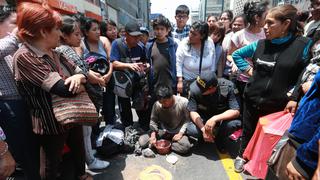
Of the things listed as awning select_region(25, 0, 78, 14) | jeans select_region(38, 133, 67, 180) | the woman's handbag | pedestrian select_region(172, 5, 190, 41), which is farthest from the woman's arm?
awning select_region(25, 0, 78, 14)

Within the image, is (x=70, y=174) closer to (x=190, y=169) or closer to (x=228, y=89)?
(x=190, y=169)

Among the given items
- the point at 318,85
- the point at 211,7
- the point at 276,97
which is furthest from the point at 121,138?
the point at 211,7

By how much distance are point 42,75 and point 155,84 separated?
7.54 feet

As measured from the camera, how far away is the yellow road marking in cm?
278

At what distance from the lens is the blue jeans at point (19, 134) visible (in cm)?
194

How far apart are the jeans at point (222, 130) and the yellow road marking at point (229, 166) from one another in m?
0.19

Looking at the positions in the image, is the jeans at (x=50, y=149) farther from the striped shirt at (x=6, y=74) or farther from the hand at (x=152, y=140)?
the hand at (x=152, y=140)

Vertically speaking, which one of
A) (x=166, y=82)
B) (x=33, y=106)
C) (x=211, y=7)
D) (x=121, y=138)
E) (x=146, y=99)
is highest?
(x=211, y=7)

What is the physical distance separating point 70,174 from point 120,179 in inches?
24.1

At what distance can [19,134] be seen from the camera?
1.94 m

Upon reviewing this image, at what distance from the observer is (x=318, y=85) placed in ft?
4.18

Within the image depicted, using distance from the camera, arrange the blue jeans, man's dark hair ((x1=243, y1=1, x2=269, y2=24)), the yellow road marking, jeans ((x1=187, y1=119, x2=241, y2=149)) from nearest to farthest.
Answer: the blue jeans → the yellow road marking → jeans ((x1=187, y1=119, x2=241, y2=149)) → man's dark hair ((x1=243, y1=1, x2=269, y2=24))

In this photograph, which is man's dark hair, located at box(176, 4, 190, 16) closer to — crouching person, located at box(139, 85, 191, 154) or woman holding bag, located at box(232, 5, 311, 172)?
crouching person, located at box(139, 85, 191, 154)

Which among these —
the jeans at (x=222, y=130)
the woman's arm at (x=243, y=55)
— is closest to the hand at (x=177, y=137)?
the jeans at (x=222, y=130)
